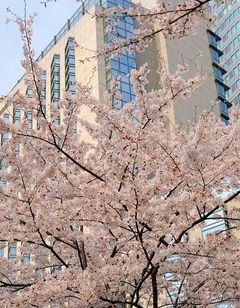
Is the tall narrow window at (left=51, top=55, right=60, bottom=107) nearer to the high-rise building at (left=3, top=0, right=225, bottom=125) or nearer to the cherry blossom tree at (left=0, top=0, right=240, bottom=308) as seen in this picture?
the high-rise building at (left=3, top=0, right=225, bottom=125)

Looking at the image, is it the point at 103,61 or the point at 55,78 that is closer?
the point at 103,61

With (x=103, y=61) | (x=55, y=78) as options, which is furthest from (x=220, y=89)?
(x=55, y=78)

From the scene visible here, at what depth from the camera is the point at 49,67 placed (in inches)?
2094

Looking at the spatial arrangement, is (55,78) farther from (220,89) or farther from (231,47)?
(231,47)

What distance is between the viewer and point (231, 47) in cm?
6228

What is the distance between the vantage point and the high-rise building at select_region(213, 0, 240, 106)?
59.9 m

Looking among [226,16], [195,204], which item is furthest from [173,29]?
[226,16]

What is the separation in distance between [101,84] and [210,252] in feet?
120

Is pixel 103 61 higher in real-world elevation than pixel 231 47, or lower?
lower

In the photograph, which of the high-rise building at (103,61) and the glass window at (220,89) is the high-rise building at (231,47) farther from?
the high-rise building at (103,61)

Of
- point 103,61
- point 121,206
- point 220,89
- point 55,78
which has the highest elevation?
point 55,78

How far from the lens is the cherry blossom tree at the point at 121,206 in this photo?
6.65 m

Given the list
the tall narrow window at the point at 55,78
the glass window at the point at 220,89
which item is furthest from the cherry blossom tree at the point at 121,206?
the glass window at the point at 220,89

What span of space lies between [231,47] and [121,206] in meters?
59.2
